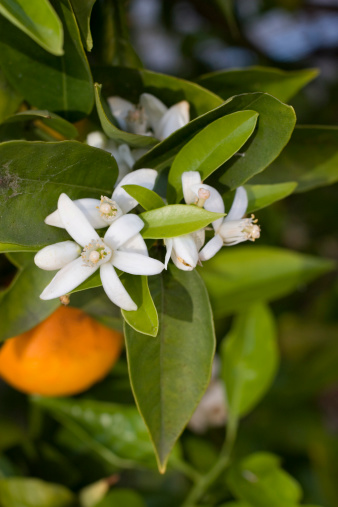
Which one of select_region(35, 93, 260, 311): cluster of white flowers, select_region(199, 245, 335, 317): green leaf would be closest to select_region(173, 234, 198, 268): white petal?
select_region(35, 93, 260, 311): cluster of white flowers

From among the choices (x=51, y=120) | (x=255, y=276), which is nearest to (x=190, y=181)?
(x=51, y=120)

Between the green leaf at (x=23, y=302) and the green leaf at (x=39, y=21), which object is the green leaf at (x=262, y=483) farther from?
the green leaf at (x=39, y=21)

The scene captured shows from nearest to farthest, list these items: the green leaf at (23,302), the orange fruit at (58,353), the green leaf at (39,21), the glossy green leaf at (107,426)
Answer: the green leaf at (39,21), the green leaf at (23,302), the orange fruit at (58,353), the glossy green leaf at (107,426)

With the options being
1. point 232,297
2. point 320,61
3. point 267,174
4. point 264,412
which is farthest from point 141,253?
point 320,61

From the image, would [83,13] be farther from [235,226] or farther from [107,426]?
[107,426]

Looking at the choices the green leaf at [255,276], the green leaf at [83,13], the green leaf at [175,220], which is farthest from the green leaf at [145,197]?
the green leaf at [255,276]

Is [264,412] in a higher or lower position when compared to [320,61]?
lower

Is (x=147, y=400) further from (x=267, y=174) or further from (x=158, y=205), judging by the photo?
(x=267, y=174)
